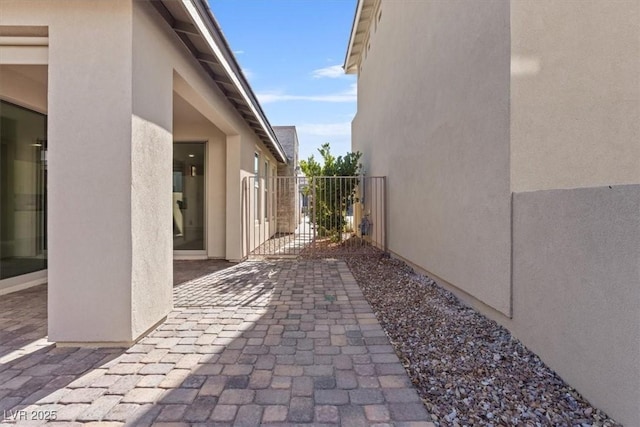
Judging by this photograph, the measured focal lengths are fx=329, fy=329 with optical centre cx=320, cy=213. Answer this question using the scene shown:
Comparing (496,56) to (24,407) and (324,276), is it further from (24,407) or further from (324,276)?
(24,407)

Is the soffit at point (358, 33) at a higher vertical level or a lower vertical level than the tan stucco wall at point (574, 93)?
higher

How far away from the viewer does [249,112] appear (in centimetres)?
727

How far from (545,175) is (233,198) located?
6.00m

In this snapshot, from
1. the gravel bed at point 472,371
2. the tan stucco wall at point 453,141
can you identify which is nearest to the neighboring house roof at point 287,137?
the tan stucco wall at point 453,141

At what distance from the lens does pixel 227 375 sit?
8.56 feet

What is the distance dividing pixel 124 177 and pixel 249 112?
467cm

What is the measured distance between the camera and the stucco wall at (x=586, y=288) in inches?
74.8

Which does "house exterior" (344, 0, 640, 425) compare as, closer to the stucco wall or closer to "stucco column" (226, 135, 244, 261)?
the stucco wall

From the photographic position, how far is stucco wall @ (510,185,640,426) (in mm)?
1899

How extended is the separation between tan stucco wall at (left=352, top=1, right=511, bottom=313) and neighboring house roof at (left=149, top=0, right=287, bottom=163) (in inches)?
121

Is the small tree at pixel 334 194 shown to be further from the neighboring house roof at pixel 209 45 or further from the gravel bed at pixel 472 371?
the gravel bed at pixel 472 371

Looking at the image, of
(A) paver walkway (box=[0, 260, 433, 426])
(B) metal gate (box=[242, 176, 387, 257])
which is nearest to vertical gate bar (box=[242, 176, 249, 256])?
(B) metal gate (box=[242, 176, 387, 257])

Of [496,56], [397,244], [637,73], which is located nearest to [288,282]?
[397,244]

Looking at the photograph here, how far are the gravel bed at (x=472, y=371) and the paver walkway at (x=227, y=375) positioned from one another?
190mm
